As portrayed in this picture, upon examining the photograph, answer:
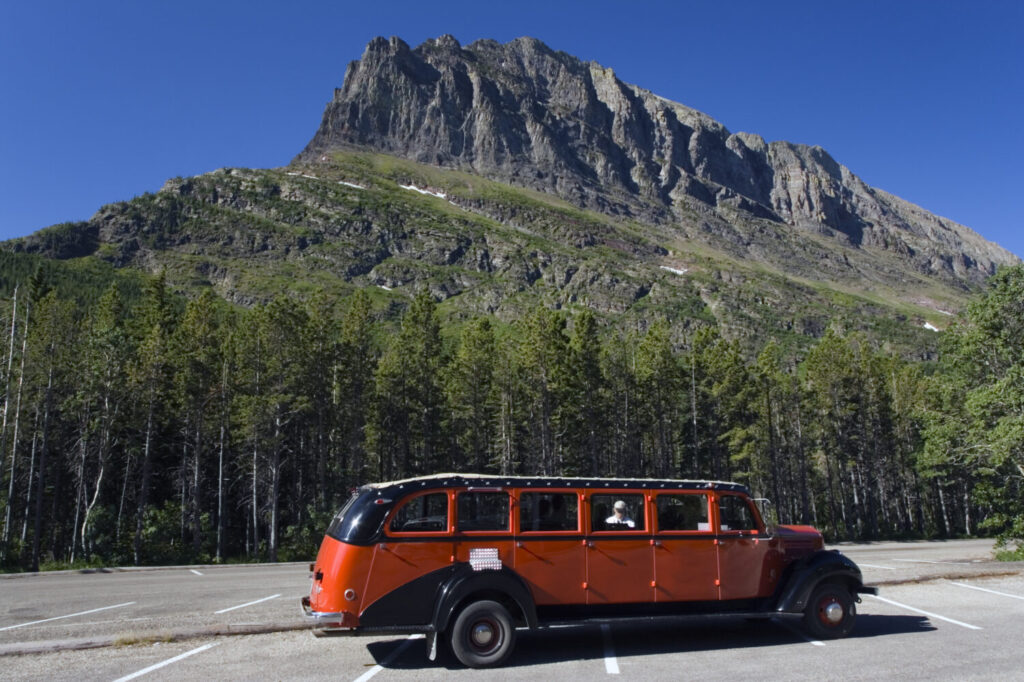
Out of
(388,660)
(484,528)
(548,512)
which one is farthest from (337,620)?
(548,512)

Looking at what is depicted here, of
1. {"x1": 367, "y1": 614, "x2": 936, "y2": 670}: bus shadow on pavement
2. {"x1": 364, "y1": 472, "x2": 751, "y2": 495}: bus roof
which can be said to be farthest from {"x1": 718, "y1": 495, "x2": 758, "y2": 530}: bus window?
{"x1": 367, "y1": 614, "x2": 936, "y2": 670}: bus shadow on pavement

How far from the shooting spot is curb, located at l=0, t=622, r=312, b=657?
9078mm

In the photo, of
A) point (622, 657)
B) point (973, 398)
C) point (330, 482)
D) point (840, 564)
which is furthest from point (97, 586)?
point (973, 398)

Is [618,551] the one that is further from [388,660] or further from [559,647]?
[388,660]

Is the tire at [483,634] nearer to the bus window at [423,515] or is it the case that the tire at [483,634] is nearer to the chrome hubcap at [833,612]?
the bus window at [423,515]

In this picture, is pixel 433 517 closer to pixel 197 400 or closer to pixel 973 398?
pixel 973 398

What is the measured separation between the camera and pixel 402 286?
19175cm

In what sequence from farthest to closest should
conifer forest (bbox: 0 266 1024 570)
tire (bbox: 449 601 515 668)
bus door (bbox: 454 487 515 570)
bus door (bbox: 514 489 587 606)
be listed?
1. conifer forest (bbox: 0 266 1024 570)
2. bus door (bbox: 514 489 587 606)
3. bus door (bbox: 454 487 515 570)
4. tire (bbox: 449 601 515 668)

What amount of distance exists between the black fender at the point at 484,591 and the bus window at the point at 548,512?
0.72m

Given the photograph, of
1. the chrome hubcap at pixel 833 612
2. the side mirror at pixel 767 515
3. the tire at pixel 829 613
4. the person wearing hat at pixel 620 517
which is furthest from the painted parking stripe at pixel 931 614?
the person wearing hat at pixel 620 517

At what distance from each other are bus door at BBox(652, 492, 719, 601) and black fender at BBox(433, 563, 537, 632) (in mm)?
2065

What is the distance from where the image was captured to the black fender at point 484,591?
325 inches

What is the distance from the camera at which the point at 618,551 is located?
9.24 m

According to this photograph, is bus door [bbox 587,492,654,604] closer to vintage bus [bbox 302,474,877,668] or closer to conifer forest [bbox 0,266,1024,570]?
vintage bus [bbox 302,474,877,668]
